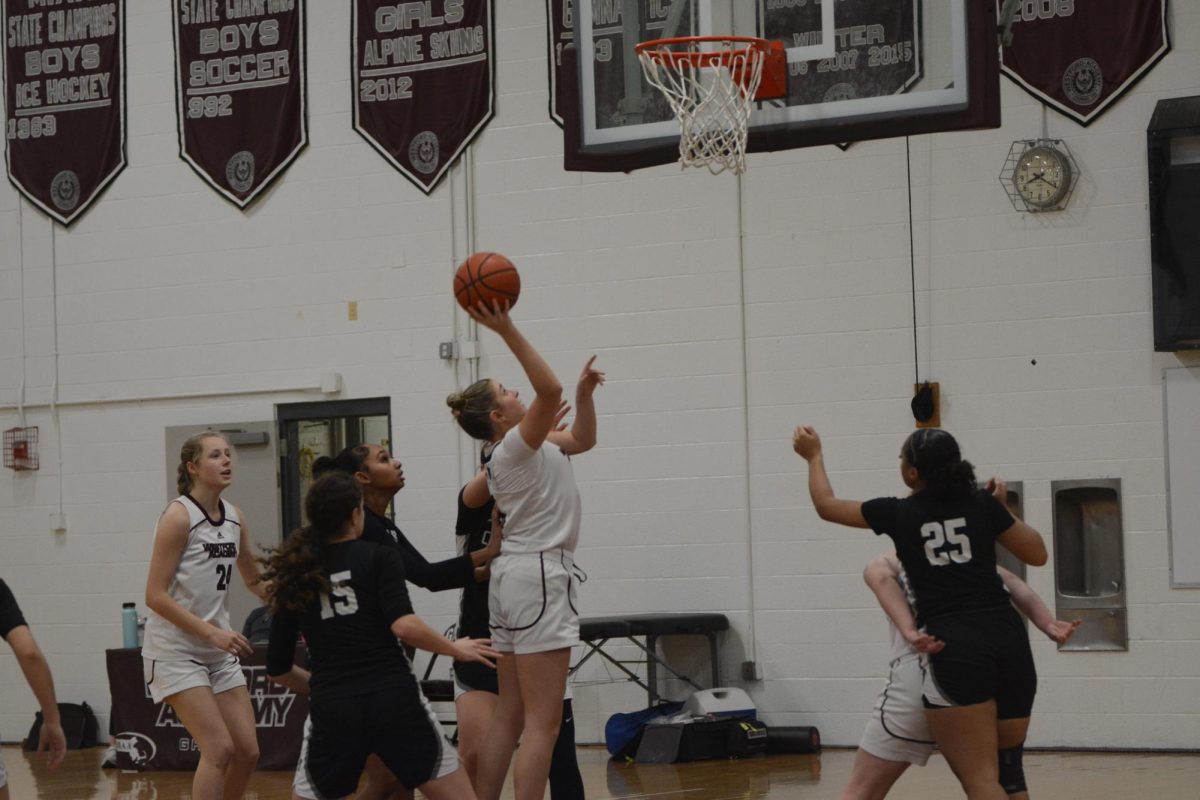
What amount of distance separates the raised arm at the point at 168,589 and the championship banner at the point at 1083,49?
5.97 metres

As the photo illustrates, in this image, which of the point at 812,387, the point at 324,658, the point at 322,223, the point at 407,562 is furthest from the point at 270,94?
the point at 324,658

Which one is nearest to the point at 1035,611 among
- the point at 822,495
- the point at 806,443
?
the point at 822,495

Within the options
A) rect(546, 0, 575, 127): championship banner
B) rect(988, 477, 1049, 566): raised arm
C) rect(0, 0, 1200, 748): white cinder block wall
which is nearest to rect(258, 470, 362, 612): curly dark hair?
rect(988, 477, 1049, 566): raised arm

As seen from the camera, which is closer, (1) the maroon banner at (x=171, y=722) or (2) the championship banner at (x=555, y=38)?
(1) the maroon banner at (x=171, y=722)

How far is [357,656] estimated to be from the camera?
4512 mm

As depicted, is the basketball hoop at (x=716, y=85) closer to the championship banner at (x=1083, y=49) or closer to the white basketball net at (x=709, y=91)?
the white basketball net at (x=709, y=91)

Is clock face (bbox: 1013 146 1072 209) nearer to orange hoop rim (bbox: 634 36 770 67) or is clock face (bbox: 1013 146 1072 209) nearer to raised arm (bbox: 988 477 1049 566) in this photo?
orange hoop rim (bbox: 634 36 770 67)

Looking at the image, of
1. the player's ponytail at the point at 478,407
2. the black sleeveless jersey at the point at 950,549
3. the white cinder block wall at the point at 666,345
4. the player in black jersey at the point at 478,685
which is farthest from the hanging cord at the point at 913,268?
the black sleeveless jersey at the point at 950,549

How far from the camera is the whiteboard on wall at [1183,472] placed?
8883mm

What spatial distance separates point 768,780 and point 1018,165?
13.3ft

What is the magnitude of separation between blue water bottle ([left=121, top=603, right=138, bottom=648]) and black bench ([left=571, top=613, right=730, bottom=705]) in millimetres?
3163

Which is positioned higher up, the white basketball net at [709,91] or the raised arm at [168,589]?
the white basketball net at [709,91]

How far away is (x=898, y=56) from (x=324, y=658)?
394 centimetres

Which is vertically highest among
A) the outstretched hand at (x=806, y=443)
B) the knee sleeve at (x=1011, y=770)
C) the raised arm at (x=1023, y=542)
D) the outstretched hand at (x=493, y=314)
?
the outstretched hand at (x=493, y=314)
